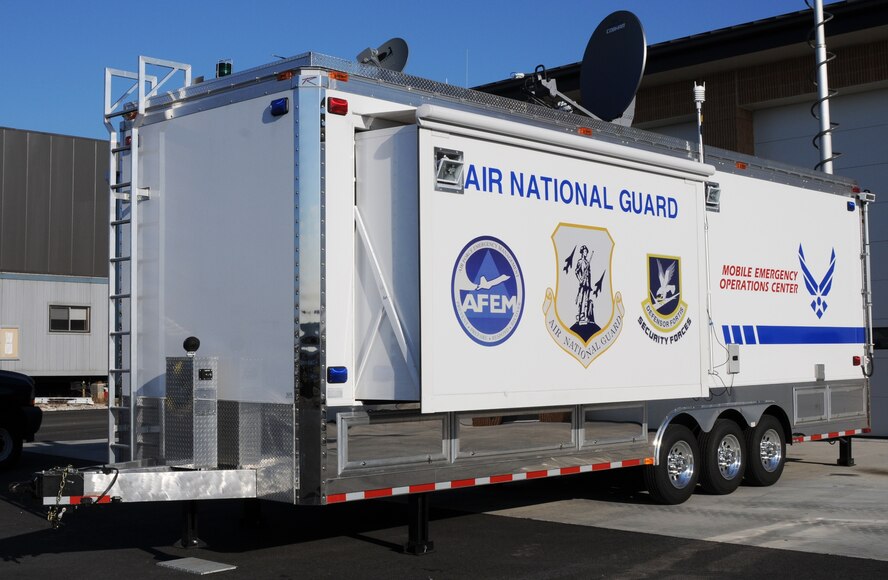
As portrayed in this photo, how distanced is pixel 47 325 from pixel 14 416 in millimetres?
19079

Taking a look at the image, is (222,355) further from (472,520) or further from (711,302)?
(711,302)

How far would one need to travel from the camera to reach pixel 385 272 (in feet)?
25.2

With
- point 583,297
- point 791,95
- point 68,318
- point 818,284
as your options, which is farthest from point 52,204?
point 583,297

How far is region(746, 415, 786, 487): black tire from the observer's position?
38.1ft

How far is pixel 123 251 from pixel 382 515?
12.1ft

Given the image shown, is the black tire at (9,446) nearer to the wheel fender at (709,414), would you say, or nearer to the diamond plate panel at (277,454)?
the diamond plate panel at (277,454)

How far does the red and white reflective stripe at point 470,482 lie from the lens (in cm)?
741

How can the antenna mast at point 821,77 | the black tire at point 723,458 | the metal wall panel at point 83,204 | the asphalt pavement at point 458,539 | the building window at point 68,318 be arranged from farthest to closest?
1. the metal wall panel at point 83,204
2. the building window at point 68,318
3. the antenna mast at point 821,77
4. the black tire at point 723,458
5. the asphalt pavement at point 458,539

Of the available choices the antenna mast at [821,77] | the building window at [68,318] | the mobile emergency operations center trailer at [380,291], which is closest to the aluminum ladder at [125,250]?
the mobile emergency operations center trailer at [380,291]

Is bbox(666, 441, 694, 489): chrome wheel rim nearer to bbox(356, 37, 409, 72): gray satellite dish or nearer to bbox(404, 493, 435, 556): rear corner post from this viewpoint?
bbox(404, 493, 435, 556): rear corner post

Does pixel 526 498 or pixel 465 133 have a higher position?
pixel 465 133

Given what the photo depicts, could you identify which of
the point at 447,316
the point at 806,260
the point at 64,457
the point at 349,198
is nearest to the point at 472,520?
the point at 447,316

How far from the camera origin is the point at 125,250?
8656 millimetres

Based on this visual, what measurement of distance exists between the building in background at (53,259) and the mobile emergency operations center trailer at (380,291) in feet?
82.8
